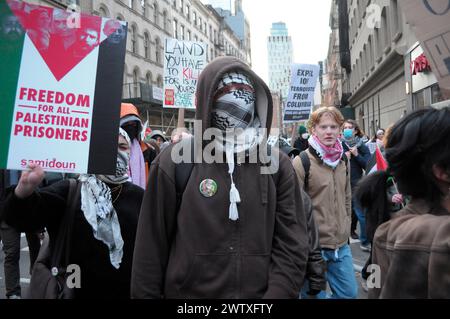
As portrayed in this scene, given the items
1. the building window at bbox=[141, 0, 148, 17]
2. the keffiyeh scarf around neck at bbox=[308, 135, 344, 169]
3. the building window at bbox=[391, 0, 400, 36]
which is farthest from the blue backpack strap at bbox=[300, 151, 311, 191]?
the building window at bbox=[141, 0, 148, 17]

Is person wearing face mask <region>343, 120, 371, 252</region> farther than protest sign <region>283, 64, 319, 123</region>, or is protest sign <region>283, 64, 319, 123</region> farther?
protest sign <region>283, 64, 319, 123</region>

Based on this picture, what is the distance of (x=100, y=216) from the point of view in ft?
8.20

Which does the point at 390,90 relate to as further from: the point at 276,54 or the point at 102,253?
the point at 276,54

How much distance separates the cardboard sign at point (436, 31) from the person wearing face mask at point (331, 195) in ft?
5.84

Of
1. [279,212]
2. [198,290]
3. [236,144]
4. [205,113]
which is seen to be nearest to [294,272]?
[279,212]

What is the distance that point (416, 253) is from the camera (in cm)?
137

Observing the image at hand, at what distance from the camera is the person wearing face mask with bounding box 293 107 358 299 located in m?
3.63

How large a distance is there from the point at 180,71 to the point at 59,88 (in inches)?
226

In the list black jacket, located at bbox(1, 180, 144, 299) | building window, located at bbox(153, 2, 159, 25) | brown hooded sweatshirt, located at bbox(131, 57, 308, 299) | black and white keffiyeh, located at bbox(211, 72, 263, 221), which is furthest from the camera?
building window, located at bbox(153, 2, 159, 25)

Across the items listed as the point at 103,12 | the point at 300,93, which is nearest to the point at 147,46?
the point at 103,12

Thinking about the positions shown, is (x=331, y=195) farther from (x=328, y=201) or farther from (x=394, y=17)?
(x=394, y=17)

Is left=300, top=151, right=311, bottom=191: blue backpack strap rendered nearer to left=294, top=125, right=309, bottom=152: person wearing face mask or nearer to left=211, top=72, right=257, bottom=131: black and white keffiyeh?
left=211, top=72, right=257, bottom=131: black and white keffiyeh

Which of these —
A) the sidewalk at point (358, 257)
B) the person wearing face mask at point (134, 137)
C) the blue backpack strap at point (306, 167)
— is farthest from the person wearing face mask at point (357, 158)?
the person wearing face mask at point (134, 137)

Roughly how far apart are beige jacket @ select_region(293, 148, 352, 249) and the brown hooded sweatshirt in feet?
5.52
